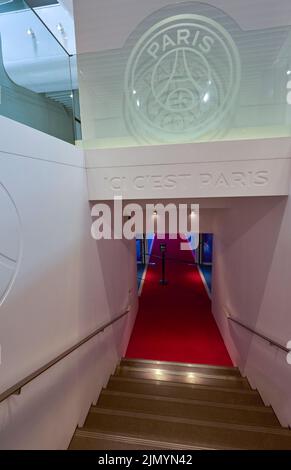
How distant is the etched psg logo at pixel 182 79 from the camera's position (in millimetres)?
2523

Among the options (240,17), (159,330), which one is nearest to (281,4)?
(240,17)

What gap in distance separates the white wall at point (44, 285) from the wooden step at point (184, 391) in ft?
2.36

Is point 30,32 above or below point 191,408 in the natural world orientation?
above

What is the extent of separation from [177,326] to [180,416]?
10.9 feet

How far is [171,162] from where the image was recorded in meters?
2.49

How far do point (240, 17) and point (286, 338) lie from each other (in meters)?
4.08

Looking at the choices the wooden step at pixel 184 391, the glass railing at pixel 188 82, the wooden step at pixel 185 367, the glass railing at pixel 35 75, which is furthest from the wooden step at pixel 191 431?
the glass railing at pixel 35 75

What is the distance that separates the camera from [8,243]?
1498mm

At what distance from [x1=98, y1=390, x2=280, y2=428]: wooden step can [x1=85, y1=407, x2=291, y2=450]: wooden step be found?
0.23 metres

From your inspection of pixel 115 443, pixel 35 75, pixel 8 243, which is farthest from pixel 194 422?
pixel 35 75

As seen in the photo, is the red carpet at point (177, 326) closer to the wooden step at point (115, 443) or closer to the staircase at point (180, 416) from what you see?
the staircase at point (180, 416)

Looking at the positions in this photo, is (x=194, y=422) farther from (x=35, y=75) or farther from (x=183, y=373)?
(x=35, y=75)

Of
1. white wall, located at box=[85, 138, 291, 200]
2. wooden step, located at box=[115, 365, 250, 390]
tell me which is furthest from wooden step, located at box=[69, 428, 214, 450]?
white wall, located at box=[85, 138, 291, 200]
